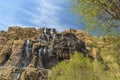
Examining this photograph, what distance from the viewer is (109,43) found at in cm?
2234

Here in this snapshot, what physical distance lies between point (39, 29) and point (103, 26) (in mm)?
120122

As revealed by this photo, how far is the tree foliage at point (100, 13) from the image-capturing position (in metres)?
18.2

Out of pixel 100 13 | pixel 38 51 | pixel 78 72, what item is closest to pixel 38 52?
pixel 38 51

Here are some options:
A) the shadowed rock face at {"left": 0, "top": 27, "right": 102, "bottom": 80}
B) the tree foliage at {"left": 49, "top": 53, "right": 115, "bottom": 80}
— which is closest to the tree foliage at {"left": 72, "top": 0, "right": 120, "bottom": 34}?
the tree foliage at {"left": 49, "top": 53, "right": 115, "bottom": 80}

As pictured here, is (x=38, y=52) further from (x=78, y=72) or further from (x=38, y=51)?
(x=78, y=72)

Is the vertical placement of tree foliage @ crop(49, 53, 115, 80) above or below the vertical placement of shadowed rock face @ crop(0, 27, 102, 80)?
below

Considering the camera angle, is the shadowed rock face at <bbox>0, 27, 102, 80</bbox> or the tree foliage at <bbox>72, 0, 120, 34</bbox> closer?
the tree foliage at <bbox>72, 0, 120, 34</bbox>

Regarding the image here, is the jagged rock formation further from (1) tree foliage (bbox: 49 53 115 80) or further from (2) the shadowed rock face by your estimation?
(1) tree foliage (bbox: 49 53 115 80)

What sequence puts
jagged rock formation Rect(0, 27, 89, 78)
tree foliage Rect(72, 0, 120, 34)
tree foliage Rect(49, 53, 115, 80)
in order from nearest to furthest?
tree foliage Rect(72, 0, 120, 34), tree foliage Rect(49, 53, 115, 80), jagged rock formation Rect(0, 27, 89, 78)

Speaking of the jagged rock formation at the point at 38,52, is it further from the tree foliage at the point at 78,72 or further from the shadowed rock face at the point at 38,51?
the tree foliage at the point at 78,72

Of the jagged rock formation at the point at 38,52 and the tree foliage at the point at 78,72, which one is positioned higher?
the jagged rock formation at the point at 38,52

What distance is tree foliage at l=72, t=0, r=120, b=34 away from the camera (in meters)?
18.2

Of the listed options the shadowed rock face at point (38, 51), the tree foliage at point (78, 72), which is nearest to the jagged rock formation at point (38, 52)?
the shadowed rock face at point (38, 51)

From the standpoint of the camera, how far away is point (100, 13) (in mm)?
19203
